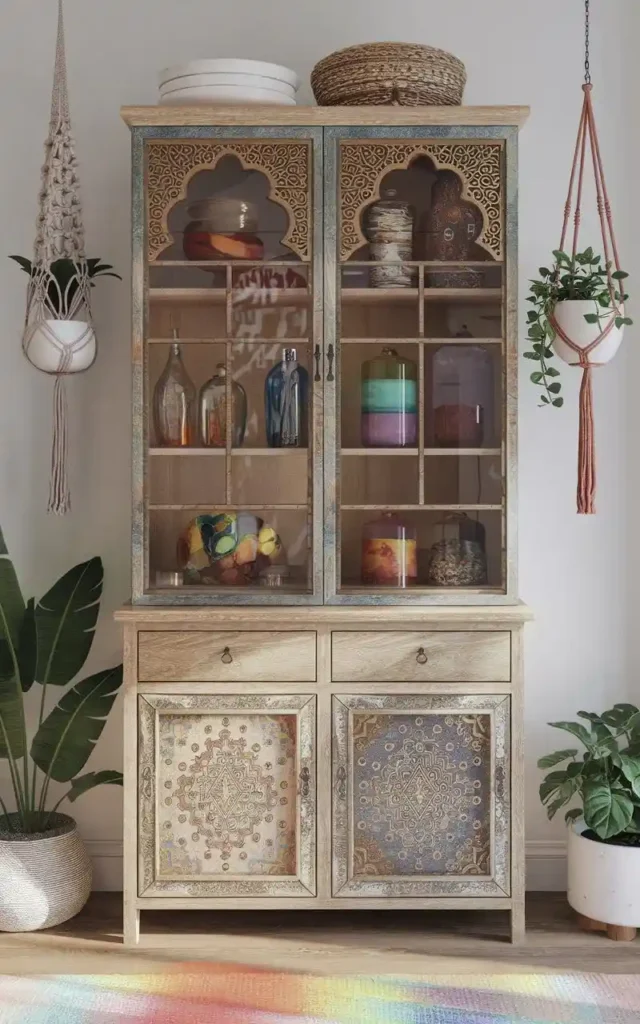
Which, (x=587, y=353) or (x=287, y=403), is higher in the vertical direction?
(x=587, y=353)

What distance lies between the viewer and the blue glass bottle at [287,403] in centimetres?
292

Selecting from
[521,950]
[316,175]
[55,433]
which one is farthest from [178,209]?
[521,950]

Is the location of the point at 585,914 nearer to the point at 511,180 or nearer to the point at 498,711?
the point at 498,711

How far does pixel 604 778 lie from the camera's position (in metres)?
2.96

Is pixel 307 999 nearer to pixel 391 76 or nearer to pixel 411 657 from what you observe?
pixel 411 657

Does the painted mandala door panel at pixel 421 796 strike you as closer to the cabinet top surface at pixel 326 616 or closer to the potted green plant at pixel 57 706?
the cabinet top surface at pixel 326 616

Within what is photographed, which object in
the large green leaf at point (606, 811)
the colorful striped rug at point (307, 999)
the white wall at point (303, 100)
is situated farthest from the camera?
the white wall at point (303, 100)

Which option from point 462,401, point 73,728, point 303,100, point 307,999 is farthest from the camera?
point 303,100

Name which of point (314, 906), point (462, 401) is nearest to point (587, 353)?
point (462, 401)

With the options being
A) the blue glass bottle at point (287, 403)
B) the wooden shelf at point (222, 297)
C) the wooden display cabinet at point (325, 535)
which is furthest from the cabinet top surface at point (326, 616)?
the wooden shelf at point (222, 297)

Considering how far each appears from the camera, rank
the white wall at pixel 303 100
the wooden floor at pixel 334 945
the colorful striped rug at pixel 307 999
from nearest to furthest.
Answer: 1. the colorful striped rug at pixel 307 999
2. the wooden floor at pixel 334 945
3. the white wall at pixel 303 100

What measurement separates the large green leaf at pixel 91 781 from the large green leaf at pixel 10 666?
0.60 ft

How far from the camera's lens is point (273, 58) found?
328cm

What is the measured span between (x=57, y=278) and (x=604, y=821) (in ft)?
6.71
